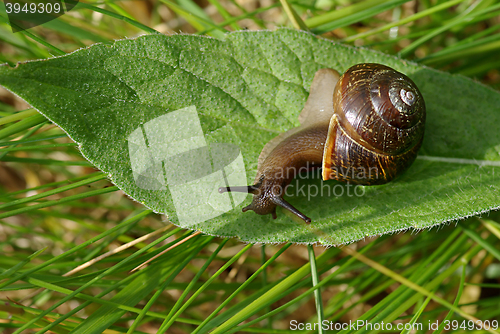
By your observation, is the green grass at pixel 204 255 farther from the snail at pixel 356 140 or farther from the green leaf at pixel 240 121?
the snail at pixel 356 140

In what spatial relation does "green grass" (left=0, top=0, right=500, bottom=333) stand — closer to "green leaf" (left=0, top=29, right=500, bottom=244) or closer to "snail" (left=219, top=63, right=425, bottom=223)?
"green leaf" (left=0, top=29, right=500, bottom=244)

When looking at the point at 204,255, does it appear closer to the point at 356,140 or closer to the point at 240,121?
the point at 240,121

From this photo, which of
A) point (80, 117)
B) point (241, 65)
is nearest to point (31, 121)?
point (80, 117)

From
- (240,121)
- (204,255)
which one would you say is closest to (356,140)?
(240,121)

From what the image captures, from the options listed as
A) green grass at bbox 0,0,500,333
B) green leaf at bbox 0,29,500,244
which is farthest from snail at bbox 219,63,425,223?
green grass at bbox 0,0,500,333

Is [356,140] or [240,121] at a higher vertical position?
[240,121]

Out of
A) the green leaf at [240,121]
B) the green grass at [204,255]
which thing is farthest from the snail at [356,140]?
the green grass at [204,255]
